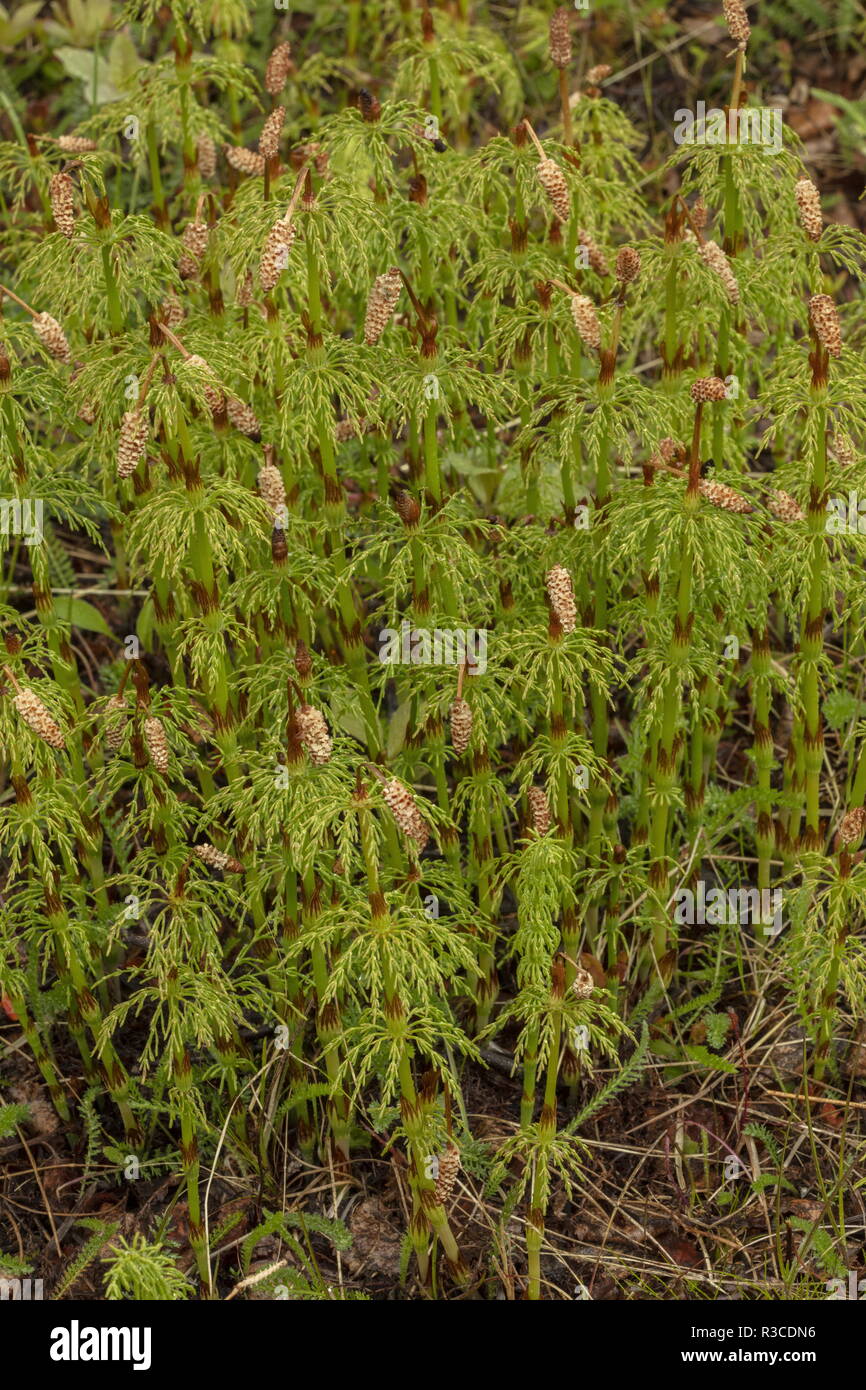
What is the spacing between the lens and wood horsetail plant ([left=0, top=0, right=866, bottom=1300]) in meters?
3.30

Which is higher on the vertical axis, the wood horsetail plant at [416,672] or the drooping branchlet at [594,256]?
the drooping branchlet at [594,256]

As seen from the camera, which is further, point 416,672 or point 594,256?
point 594,256

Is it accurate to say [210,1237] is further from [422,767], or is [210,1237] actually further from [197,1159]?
[422,767]

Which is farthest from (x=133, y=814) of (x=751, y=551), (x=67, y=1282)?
(x=751, y=551)

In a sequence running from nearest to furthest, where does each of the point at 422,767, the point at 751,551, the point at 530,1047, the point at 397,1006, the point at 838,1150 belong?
Result: the point at 397,1006 < the point at 530,1047 < the point at 751,551 < the point at 838,1150 < the point at 422,767

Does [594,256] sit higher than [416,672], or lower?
higher

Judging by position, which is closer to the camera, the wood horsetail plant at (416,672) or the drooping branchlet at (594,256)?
Answer: the wood horsetail plant at (416,672)

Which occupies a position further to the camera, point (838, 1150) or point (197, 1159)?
point (838, 1150)

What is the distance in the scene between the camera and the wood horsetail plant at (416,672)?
3.30 meters

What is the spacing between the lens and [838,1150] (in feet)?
12.5

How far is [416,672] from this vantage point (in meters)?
3.61

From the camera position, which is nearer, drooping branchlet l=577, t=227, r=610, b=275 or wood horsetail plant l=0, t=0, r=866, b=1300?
wood horsetail plant l=0, t=0, r=866, b=1300

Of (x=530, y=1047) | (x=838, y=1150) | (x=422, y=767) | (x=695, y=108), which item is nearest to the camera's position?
(x=530, y=1047)
